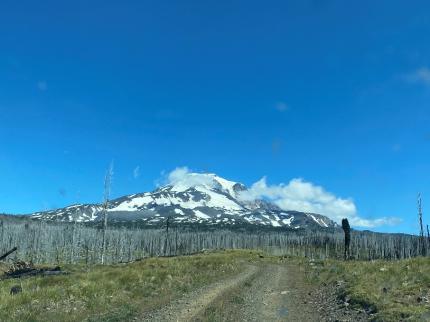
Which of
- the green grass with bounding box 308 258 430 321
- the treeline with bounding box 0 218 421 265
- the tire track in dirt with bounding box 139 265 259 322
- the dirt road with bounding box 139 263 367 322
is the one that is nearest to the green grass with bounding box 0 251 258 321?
the tire track in dirt with bounding box 139 265 259 322

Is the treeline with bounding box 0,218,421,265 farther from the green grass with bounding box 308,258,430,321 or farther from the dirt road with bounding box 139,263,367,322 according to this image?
the green grass with bounding box 308,258,430,321

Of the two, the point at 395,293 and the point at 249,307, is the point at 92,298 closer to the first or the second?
the point at 249,307

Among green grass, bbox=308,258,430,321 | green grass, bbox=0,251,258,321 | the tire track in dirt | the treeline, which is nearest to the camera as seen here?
green grass, bbox=308,258,430,321

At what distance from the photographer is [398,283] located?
774 inches

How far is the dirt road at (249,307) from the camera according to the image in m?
16.1

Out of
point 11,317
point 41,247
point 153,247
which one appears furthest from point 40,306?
point 153,247

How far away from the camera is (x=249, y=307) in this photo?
61.2 ft

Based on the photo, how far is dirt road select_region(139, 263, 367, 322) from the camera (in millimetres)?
16062

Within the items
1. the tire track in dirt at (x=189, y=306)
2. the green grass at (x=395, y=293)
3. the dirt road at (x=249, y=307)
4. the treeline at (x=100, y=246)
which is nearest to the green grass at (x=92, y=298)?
the tire track in dirt at (x=189, y=306)

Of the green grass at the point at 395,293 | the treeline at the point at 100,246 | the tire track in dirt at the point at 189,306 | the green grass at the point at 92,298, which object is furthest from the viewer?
the treeline at the point at 100,246

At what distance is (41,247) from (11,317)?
125710mm

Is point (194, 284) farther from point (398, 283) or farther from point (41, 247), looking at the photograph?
point (41, 247)

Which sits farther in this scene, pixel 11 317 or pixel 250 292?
pixel 250 292

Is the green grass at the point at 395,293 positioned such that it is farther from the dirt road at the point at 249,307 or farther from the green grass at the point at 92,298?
the green grass at the point at 92,298
